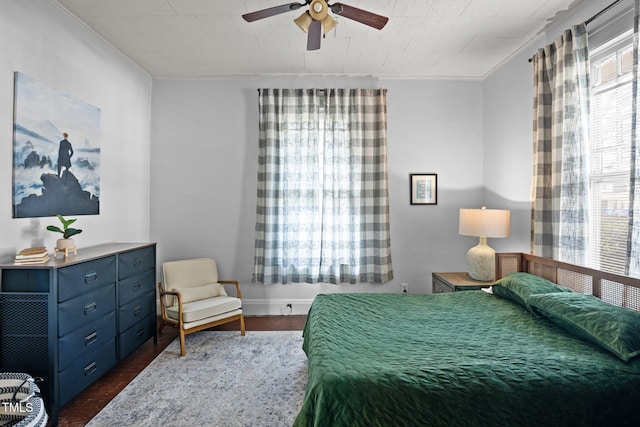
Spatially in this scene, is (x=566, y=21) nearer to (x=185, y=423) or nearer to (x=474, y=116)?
(x=474, y=116)

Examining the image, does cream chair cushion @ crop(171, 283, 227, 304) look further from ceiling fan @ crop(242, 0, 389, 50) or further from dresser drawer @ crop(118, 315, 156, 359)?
ceiling fan @ crop(242, 0, 389, 50)

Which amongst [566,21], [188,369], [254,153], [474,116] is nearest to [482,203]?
[474,116]

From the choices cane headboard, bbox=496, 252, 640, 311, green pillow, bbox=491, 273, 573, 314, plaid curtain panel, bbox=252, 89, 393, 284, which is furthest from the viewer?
plaid curtain panel, bbox=252, 89, 393, 284

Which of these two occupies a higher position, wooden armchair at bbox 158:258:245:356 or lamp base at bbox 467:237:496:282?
lamp base at bbox 467:237:496:282

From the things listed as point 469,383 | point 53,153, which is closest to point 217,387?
point 469,383

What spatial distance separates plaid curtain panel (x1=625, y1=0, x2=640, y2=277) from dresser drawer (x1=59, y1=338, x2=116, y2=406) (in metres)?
3.73

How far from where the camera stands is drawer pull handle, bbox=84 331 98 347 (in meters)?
2.42

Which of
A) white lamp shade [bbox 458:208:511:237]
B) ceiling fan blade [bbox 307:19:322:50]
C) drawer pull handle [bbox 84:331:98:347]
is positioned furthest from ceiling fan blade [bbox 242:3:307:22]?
drawer pull handle [bbox 84:331:98:347]

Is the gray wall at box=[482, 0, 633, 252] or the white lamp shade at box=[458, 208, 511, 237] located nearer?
the white lamp shade at box=[458, 208, 511, 237]

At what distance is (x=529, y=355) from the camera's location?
1669mm

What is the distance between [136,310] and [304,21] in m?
2.87

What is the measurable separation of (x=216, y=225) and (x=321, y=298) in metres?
2.01

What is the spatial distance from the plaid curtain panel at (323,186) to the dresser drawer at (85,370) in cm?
172

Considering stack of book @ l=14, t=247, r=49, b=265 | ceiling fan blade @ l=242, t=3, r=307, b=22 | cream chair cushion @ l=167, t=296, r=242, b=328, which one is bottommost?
cream chair cushion @ l=167, t=296, r=242, b=328
